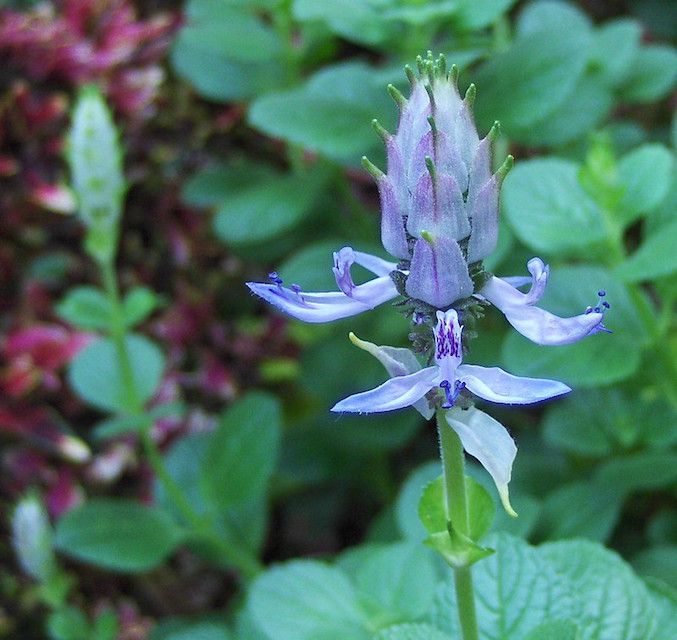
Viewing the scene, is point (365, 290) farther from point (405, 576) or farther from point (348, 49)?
point (348, 49)

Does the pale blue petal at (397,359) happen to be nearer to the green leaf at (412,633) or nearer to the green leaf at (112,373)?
the green leaf at (412,633)

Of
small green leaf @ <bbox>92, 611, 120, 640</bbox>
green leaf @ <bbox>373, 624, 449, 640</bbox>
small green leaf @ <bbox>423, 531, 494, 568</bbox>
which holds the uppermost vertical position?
small green leaf @ <bbox>92, 611, 120, 640</bbox>

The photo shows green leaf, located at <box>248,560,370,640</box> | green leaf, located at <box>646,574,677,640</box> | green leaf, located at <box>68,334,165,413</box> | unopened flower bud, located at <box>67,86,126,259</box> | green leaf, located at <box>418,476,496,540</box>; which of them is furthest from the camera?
green leaf, located at <box>68,334,165,413</box>

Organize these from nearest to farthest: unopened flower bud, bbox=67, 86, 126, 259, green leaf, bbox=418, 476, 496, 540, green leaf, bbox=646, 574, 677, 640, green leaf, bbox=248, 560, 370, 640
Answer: green leaf, bbox=418, 476, 496, 540 → green leaf, bbox=646, 574, 677, 640 → green leaf, bbox=248, 560, 370, 640 → unopened flower bud, bbox=67, 86, 126, 259

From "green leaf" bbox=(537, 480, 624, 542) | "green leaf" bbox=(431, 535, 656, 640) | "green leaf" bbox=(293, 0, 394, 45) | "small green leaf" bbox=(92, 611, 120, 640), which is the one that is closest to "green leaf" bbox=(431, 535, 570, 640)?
"green leaf" bbox=(431, 535, 656, 640)

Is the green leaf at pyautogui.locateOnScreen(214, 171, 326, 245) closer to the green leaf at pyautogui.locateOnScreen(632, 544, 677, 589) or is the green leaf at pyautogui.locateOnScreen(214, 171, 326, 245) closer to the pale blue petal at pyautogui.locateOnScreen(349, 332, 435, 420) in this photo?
the green leaf at pyautogui.locateOnScreen(632, 544, 677, 589)

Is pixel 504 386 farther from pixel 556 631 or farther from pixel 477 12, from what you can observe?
pixel 477 12
